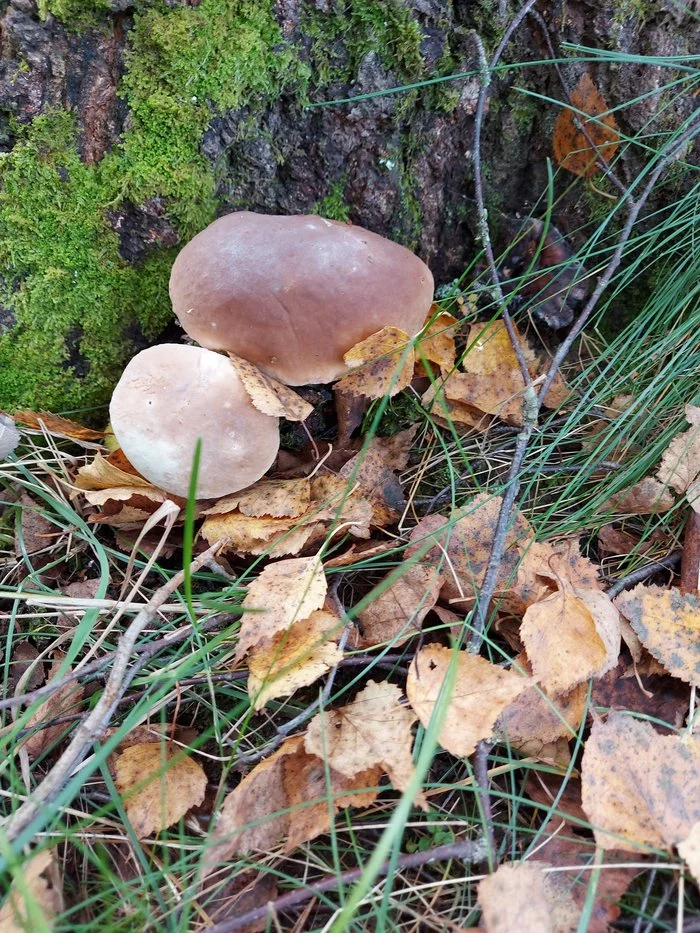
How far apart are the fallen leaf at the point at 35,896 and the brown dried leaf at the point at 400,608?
0.82m

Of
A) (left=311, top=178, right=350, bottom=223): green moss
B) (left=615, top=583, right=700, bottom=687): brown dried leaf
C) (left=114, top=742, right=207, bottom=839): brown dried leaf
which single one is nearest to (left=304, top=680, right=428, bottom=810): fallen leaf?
(left=114, top=742, right=207, bottom=839): brown dried leaf

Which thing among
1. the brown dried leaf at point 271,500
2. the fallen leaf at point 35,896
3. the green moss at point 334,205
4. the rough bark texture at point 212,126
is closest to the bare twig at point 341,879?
the fallen leaf at point 35,896

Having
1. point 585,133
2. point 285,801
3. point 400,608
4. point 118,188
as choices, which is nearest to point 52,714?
point 285,801

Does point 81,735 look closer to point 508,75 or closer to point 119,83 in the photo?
point 119,83

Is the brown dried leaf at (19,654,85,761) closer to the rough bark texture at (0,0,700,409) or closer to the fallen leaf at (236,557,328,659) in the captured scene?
the fallen leaf at (236,557,328,659)

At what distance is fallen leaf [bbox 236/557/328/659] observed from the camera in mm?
1525

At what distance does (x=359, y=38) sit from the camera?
199 cm

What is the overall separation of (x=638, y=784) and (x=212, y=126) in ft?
6.89

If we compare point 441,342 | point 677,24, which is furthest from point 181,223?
point 677,24

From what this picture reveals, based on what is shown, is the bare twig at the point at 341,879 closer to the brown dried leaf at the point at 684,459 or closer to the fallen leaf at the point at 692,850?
the fallen leaf at the point at 692,850

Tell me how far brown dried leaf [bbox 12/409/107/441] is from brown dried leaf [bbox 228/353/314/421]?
2.12ft

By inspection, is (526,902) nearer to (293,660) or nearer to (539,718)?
(539,718)

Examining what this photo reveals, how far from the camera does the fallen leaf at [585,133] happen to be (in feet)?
7.19

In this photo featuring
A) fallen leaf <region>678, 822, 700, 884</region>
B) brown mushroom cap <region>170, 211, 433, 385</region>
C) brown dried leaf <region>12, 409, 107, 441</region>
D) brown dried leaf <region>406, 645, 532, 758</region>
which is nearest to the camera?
fallen leaf <region>678, 822, 700, 884</region>
